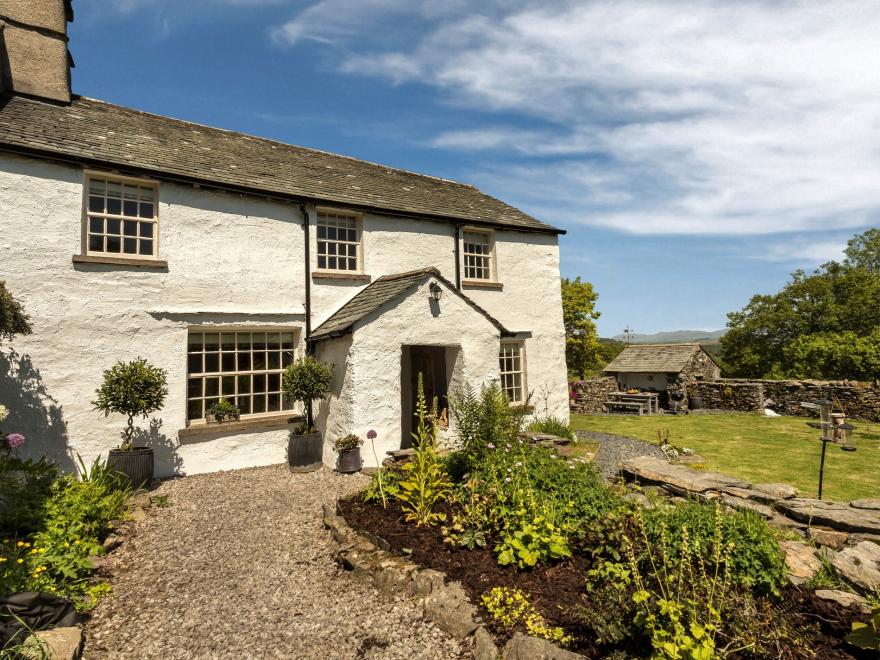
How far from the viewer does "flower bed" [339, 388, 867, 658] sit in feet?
11.2

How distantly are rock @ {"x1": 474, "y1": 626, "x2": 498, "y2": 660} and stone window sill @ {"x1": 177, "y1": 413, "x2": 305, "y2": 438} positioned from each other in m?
7.21

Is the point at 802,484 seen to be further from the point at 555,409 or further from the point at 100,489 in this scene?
the point at 100,489

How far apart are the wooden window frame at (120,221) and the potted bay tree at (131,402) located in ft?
7.08

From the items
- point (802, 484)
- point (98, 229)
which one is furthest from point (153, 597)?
point (802, 484)

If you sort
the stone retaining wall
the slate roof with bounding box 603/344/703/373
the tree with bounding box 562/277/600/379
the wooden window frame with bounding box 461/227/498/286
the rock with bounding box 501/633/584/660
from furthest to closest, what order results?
the tree with bounding box 562/277/600/379, the slate roof with bounding box 603/344/703/373, the stone retaining wall, the wooden window frame with bounding box 461/227/498/286, the rock with bounding box 501/633/584/660

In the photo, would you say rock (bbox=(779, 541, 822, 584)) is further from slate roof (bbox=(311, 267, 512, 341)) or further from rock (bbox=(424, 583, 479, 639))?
slate roof (bbox=(311, 267, 512, 341))

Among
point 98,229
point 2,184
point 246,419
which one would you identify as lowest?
point 246,419

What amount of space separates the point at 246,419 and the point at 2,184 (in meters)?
5.99

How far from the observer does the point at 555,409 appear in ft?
46.5

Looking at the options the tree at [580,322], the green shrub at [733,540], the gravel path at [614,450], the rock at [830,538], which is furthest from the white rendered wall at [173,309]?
the tree at [580,322]

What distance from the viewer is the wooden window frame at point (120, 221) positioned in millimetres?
8641

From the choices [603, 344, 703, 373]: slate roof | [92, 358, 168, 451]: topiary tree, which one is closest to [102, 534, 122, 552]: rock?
[92, 358, 168, 451]: topiary tree

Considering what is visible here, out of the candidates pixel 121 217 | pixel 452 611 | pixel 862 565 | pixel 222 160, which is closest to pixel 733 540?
pixel 862 565

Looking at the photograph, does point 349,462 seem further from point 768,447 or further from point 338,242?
point 768,447
